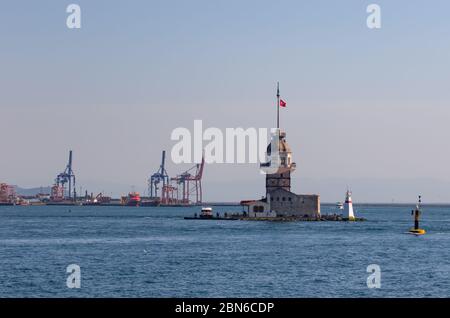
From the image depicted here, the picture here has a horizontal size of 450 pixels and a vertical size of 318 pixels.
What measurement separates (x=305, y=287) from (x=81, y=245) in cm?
4928

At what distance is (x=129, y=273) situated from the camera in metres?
63.2

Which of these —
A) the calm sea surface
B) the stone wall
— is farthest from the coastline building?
the calm sea surface

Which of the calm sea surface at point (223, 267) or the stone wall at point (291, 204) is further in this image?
A: the stone wall at point (291, 204)

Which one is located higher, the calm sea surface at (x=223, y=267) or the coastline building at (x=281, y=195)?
the coastline building at (x=281, y=195)

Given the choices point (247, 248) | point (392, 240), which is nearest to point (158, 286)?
point (247, 248)

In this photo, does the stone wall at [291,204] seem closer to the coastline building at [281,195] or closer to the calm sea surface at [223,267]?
the coastline building at [281,195]

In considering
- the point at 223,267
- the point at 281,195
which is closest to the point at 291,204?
the point at 281,195

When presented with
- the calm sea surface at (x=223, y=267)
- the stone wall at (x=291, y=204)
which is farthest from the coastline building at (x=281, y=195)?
the calm sea surface at (x=223, y=267)

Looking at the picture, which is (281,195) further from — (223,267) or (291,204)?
(223,267)
